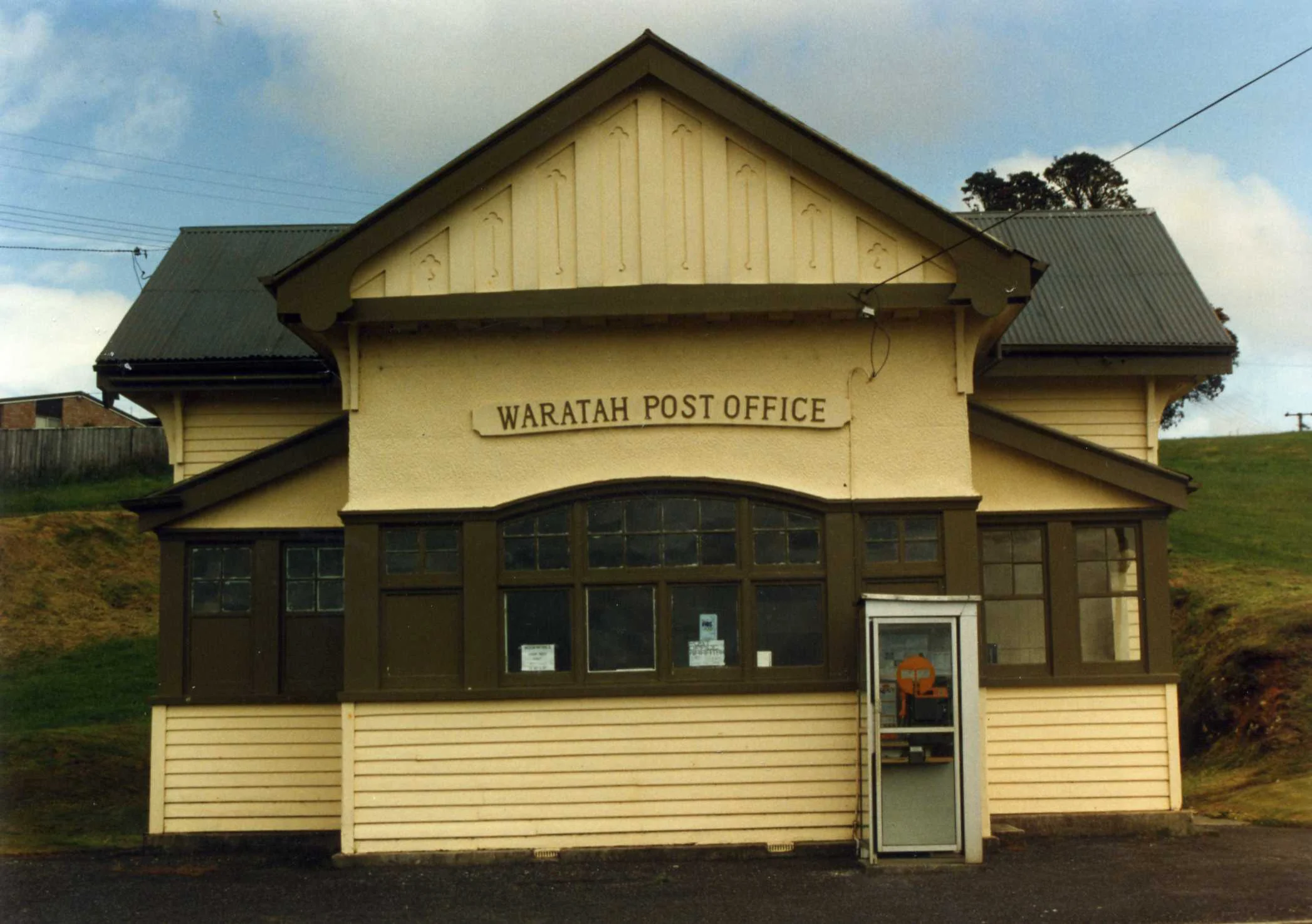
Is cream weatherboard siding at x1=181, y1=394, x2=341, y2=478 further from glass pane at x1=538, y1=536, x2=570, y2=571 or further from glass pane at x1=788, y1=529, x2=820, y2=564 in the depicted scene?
glass pane at x1=788, y1=529, x2=820, y2=564

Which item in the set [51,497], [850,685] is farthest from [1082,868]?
[51,497]

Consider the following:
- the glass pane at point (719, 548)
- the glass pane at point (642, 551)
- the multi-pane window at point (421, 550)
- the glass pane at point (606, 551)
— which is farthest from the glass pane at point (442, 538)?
the glass pane at point (719, 548)

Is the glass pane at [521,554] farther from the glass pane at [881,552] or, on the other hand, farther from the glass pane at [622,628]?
the glass pane at [881,552]

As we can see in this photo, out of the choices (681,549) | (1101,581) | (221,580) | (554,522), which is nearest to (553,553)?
(554,522)

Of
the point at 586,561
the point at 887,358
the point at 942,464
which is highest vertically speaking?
the point at 887,358

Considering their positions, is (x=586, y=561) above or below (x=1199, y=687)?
above

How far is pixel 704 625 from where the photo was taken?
1179 cm

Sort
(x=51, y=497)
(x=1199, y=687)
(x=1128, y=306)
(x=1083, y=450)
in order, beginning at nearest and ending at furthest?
(x=1083, y=450)
(x=1128, y=306)
(x=1199, y=687)
(x=51, y=497)

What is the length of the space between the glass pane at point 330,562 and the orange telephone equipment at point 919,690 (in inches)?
224

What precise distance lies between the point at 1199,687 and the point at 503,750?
12678 mm

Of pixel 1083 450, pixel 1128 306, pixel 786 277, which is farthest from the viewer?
pixel 1128 306

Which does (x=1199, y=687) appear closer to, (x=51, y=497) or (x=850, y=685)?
(x=850, y=685)

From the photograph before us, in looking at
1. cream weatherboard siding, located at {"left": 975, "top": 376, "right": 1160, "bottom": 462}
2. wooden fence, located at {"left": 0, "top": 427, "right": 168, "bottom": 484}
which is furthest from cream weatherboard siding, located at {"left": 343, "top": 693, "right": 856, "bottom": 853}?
wooden fence, located at {"left": 0, "top": 427, "right": 168, "bottom": 484}

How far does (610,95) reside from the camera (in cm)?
1156
